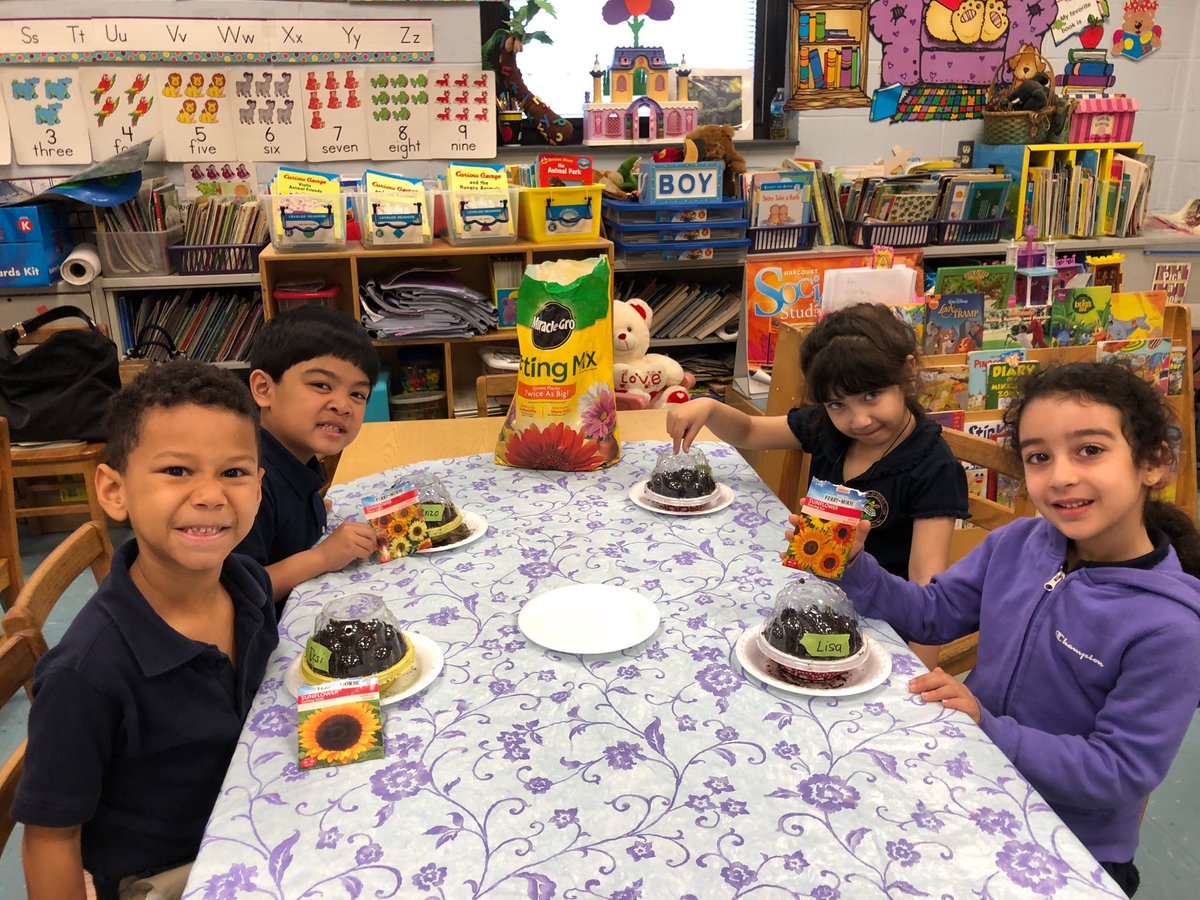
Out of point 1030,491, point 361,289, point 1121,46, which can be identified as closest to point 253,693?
point 1030,491

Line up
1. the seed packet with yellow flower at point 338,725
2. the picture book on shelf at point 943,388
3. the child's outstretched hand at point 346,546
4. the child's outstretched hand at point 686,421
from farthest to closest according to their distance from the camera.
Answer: the picture book on shelf at point 943,388, the child's outstretched hand at point 686,421, the child's outstretched hand at point 346,546, the seed packet with yellow flower at point 338,725

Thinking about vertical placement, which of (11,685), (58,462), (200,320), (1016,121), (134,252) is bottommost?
(58,462)

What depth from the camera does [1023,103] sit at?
11.9ft

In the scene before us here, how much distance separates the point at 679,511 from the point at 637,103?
2.57m

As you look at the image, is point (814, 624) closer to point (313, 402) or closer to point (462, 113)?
point (313, 402)

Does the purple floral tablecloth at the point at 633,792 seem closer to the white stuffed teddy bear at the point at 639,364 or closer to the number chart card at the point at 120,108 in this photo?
the white stuffed teddy bear at the point at 639,364

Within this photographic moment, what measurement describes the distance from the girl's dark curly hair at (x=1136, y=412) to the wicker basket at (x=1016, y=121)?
2.91 m

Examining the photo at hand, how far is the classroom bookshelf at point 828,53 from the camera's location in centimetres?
370

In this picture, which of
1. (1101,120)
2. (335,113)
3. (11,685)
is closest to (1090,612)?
(11,685)

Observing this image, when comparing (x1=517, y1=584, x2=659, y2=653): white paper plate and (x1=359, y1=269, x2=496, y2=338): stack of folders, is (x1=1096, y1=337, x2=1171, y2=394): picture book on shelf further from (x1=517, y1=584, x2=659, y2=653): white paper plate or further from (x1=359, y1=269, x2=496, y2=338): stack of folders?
(x1=359, y1=269, x2=496, y2=338): stack of folders

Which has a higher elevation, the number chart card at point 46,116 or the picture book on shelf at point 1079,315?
the number chart card at point 46,116

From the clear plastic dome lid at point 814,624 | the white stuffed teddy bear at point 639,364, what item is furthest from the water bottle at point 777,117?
the clear plastic dome lid at point 814,624

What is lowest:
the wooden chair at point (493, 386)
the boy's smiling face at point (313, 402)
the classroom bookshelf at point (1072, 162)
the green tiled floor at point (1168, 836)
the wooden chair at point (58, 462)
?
the green tiled floor at point (1168, 836)

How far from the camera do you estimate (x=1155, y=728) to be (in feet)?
3.16
